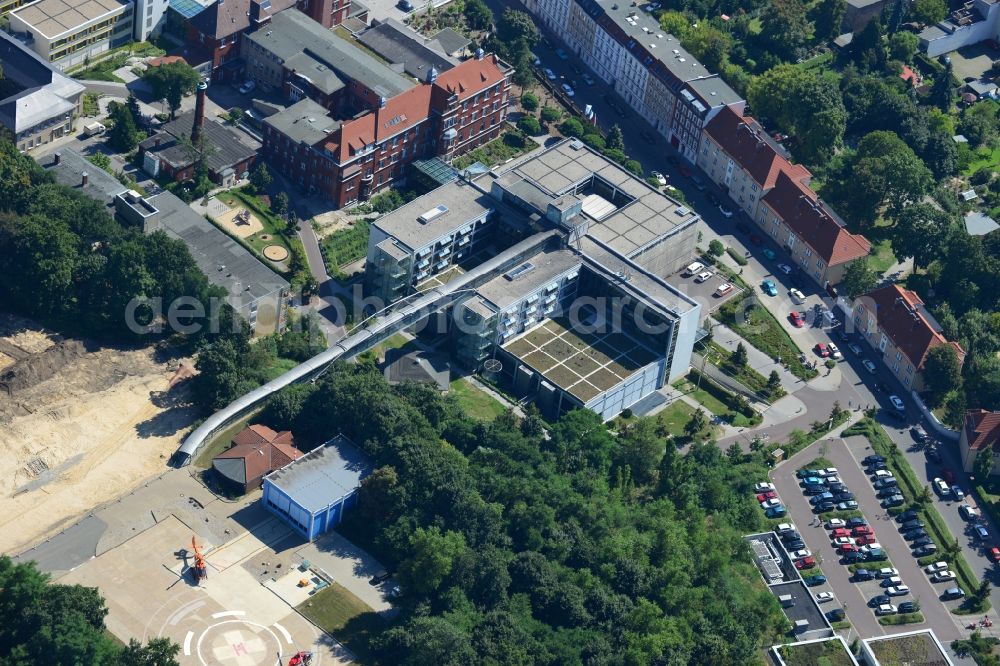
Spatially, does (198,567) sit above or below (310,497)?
below

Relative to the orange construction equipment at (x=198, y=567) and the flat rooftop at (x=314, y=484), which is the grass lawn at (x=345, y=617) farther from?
the orange construction equipment at (x=198, y=567)

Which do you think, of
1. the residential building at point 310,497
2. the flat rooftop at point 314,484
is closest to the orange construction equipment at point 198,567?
the residential building at point 310,497

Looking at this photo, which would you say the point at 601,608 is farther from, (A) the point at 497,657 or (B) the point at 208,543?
(B) the point at 208,543

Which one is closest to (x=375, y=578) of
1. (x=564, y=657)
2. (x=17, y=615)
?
(x=564, y=657)

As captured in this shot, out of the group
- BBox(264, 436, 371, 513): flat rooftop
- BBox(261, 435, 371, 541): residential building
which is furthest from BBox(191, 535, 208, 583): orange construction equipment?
BBox(264, 436, 371, 513): flat rooftop

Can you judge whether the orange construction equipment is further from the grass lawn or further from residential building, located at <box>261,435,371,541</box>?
residential building, located at <box>261,435,371,541</box>

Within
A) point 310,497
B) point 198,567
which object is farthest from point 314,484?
point 198,567

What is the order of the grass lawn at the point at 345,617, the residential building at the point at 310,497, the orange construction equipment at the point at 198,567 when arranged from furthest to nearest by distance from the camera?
the residential building at the point at 310,497 < the orange construction equipment at the point at 198,567 < the grass lawn at the point at 345,617

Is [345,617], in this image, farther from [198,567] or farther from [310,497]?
[198,567]
